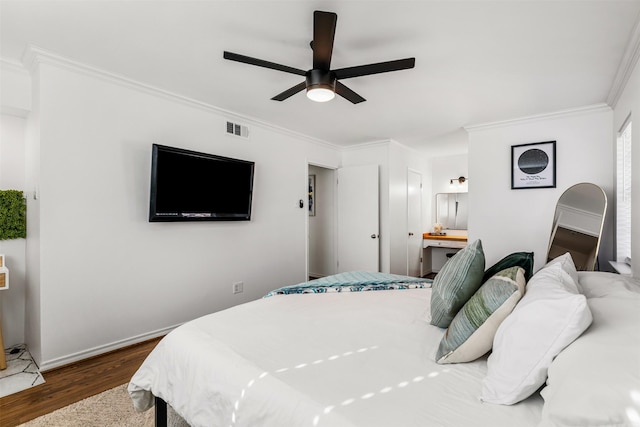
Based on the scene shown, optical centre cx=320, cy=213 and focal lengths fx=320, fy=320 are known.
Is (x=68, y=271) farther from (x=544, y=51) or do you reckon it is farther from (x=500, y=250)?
(x=500, y=250)

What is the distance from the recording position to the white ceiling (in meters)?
1.88

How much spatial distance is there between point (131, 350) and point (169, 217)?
1208mm

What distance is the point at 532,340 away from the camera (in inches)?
37.1

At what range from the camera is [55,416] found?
Result: 191 cm

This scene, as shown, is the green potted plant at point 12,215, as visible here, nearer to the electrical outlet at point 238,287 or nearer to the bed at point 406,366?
the electrical outlet at point 238,287

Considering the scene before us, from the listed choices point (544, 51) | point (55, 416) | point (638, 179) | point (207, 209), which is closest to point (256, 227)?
point (207, 209)

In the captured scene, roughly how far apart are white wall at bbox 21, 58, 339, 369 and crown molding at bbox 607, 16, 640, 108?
350 centimetres

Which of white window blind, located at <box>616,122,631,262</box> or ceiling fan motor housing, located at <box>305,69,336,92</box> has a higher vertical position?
ceiling fan motor housing, located at <box>305,69,336,92</box>

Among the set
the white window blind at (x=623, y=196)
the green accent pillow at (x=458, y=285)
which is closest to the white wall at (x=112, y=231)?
the green accent pillow at (x=458, y=285)

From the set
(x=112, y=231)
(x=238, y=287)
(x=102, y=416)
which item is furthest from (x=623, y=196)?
(x=112, y=231)

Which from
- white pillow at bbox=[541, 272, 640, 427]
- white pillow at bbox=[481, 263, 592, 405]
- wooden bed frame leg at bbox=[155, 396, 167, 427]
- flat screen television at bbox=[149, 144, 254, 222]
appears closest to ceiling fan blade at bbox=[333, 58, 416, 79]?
white pillow at bbox=[481, 263, 592, 405]

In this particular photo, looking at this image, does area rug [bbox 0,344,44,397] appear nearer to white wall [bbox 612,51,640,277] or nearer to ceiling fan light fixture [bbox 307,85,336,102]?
ceiling fan light fixture [bbox 307,85,336,102]

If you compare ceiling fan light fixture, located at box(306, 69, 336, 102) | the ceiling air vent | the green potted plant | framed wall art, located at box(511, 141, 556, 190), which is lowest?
the green potted plant

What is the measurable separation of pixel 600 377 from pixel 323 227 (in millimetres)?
5132
